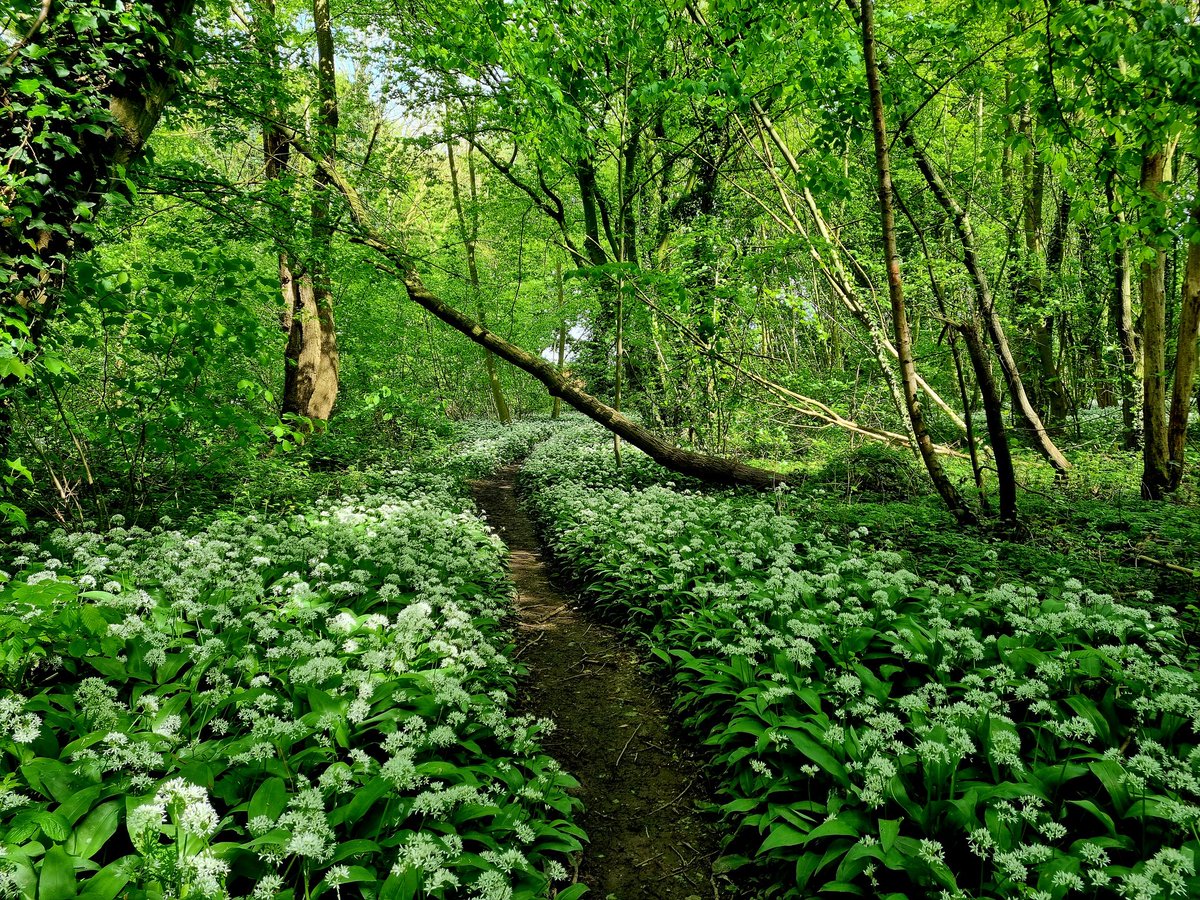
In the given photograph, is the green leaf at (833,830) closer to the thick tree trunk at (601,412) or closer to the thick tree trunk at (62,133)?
A: the thick tree trunk at (62,133)

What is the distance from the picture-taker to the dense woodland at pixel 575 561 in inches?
101

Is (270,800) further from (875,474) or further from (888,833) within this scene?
(875,474)

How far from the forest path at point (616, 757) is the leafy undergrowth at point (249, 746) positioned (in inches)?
10.4

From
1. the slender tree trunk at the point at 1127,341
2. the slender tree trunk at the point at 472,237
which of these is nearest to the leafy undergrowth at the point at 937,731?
the slender tree trunk at the point at 1127,341

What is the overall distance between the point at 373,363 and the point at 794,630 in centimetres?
1121

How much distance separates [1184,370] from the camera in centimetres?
700

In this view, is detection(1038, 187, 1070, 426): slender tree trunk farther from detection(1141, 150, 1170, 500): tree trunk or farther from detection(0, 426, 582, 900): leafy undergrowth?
detection(0, 426, 582, 900): leafy undergrowth

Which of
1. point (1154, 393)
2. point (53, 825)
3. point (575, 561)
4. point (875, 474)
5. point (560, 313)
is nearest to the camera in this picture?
point (53, 825)

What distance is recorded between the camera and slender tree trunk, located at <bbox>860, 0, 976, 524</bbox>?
567 cm

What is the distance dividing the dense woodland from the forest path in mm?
38

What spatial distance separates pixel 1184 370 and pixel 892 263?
4320 millimetres

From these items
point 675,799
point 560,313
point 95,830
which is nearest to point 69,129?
point 95,830

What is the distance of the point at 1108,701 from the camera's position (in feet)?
10.9

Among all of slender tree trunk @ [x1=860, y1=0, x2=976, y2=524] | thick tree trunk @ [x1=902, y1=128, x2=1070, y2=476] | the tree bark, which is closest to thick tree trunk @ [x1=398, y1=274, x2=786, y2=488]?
slender tree trunk @ [x1=860, y1=0, x2=976, y2=524]
